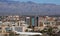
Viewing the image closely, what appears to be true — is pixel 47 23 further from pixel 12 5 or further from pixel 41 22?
pixel 12 5

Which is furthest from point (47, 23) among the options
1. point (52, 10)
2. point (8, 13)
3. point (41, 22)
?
point (8, 13)

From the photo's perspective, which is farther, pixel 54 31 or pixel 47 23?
pixel 47 23

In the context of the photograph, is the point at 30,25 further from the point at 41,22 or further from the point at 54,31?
the point at 54,31

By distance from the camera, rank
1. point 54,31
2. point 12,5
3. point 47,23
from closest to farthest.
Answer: point 12,5 < point 54,31 < point 47,23

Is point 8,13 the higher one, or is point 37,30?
point 8,13

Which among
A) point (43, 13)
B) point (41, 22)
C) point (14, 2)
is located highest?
point (14, 2)

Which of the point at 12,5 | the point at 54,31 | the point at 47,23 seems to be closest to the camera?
the point at 12,5
